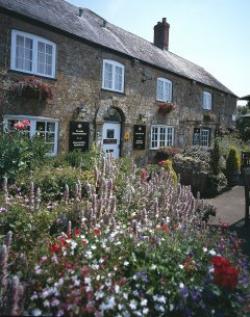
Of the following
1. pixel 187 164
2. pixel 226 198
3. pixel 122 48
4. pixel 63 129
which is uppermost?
pixel 122 48

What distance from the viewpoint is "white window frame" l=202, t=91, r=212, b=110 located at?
21719 millimetres

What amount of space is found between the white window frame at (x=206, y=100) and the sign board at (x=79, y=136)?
36.7ft

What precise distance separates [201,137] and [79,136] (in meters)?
11.3

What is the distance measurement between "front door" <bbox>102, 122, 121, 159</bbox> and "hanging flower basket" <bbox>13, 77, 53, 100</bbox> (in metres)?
3.75

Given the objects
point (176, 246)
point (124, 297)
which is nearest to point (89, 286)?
point (124, 297)

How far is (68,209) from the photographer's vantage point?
4.51m

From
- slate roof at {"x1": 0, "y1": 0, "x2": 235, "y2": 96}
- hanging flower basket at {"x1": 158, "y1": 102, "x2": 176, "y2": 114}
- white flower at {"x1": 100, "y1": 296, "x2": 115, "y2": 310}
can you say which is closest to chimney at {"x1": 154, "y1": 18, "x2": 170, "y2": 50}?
slate roof at {"x1": 0, "y1": 0, "x2": 235, "y2": 96}

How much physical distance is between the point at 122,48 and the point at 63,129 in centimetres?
517

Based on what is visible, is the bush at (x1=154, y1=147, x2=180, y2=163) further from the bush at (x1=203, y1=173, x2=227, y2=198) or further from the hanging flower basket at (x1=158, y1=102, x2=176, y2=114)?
the bush at (x1=203, y1=173, x2=227, y2=198)

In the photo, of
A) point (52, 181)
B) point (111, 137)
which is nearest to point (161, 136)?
point (111, 137)

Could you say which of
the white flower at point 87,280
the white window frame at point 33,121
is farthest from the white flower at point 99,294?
the white window frame at point 33,121

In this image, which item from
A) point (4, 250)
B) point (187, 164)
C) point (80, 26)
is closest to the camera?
point (4, 250)

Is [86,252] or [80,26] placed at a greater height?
[80,26]

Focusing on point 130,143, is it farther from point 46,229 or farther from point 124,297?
point 124,297
